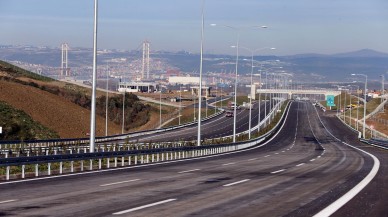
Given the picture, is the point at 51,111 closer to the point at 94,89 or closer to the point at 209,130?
the point at 209,130

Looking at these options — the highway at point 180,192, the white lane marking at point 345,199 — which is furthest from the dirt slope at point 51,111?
the white lane marking at point 345,199

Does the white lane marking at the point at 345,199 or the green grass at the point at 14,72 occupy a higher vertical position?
the green grass at the point at 14,72

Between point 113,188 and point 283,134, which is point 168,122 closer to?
point 283,134

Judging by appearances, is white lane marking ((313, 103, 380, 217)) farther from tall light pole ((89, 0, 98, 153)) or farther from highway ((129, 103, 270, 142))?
highway ((129, 103, 270, 142))

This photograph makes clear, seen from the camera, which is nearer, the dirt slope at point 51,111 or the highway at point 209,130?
the highway at point 209,130

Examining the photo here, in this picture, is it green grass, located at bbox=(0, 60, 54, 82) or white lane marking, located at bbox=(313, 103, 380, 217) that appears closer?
white lane marking, located at bbox=(313, 103, 380, 217)

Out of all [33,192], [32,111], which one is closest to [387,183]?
[33,192]

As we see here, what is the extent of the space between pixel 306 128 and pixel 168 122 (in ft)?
67.9

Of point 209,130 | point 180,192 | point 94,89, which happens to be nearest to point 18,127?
point 209,130

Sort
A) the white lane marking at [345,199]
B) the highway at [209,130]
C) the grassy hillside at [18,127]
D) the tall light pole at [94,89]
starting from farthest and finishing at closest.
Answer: the highway at [209,130], the grassy hillside at [18,127], the tall light pole at [94,89], the white lane marking at [345,199]

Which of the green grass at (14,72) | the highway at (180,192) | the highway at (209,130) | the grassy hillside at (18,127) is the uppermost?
the green grass at (14,72)

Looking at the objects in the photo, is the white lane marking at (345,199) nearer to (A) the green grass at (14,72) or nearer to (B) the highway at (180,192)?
(B) the highway at (180,192)

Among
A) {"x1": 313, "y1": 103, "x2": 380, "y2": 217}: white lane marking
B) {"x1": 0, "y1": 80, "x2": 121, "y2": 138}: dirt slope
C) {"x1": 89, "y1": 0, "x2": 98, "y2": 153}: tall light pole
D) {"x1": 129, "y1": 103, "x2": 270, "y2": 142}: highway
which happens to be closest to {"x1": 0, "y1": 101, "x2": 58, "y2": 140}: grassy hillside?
{"x1": 0, "y1": 80, "x2": 121, "y2": 138}: dirt slope

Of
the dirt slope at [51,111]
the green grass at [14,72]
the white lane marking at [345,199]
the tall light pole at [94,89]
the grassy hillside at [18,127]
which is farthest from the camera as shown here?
the green grass at [14,72]
